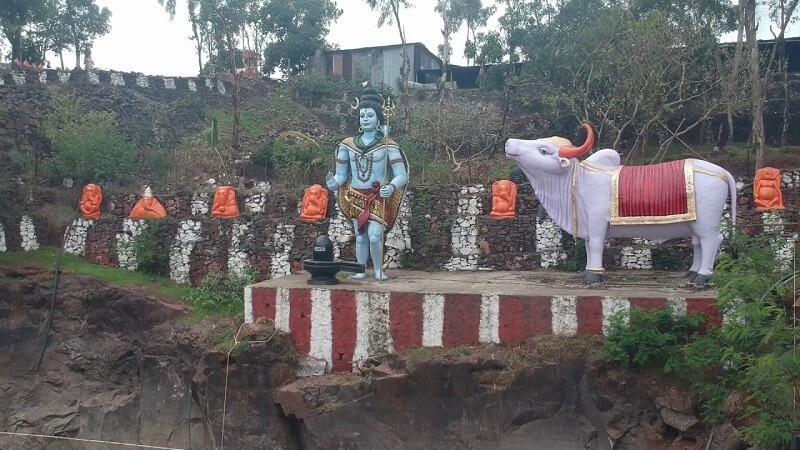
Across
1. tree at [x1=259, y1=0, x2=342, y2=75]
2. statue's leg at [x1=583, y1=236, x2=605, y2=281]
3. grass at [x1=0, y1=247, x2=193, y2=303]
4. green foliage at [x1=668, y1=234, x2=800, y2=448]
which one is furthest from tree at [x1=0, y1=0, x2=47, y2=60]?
green foliage at [x1=668, y1=234, x2=800, y2=448]

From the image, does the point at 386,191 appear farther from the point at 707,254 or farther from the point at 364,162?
the point at 707,254

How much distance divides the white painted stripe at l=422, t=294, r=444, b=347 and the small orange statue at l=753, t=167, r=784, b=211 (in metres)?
5.52

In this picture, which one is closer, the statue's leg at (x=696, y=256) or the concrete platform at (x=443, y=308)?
the concrete platform at (x=443, y=308)

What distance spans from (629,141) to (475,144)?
441 cm

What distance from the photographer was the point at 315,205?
40.0 ft

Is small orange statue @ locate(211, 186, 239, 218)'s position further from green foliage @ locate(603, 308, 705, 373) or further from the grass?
green foliage @ locate(603, 308, 705, 373)

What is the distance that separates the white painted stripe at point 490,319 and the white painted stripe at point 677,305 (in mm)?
2099

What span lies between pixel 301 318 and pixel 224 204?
3.86m

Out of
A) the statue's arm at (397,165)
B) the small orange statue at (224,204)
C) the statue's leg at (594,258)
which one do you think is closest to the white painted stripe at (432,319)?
the statue's arm at (397,165)

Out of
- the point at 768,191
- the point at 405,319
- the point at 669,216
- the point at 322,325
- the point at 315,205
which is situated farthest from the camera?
the point at 315,205

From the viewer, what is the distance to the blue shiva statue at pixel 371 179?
10102 millimetres

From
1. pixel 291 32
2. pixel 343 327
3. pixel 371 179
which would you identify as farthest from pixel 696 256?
pixel 291 32

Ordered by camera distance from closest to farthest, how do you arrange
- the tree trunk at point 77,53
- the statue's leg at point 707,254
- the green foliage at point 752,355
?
the green foliage at point 752,355
the statue's leg at point 707,254
the tree trunk at point 77,53

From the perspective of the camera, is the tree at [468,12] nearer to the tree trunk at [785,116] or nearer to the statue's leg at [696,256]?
the tree trunk at [785,116]
